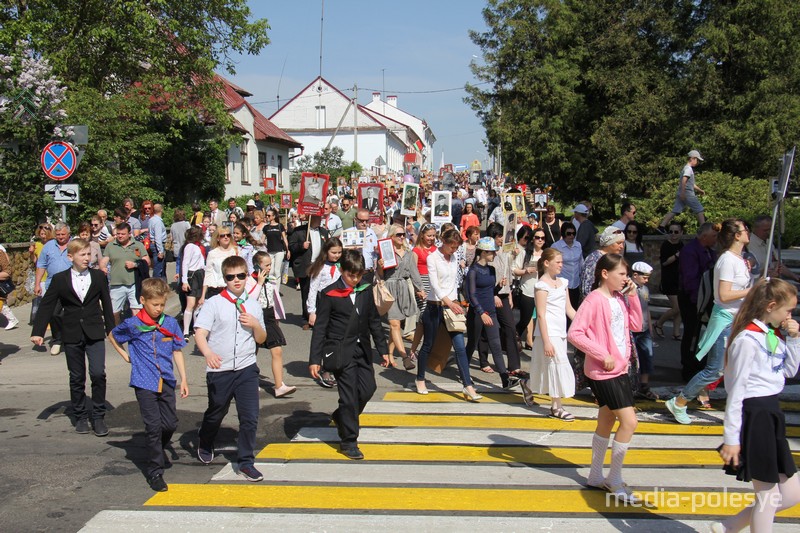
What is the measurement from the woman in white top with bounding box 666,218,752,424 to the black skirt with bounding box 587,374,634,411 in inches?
78.0

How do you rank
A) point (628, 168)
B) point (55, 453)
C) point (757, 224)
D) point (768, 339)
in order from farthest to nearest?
point (628, 168)
point (757, 224)
point (55, 453)
point (768, 339)

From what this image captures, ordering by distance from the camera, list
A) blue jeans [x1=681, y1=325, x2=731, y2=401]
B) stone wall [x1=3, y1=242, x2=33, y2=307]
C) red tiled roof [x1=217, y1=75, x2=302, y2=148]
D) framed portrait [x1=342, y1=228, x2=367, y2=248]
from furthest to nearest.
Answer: red tiled roof [x1=217, y1=75, x2=302, y2=148] < stone wall [x1=3, y1=242, x2=33, y2=307] < framed portrait [x1=342, y1=228, x2=367, y2=248] < blue jeans [x1=681, y1=325, x2=731, y2=401]

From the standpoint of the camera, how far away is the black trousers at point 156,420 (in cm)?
541

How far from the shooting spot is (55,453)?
6.23 metres

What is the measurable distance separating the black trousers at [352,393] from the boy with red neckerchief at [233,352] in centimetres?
75

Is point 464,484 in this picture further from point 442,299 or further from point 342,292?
point 442,299

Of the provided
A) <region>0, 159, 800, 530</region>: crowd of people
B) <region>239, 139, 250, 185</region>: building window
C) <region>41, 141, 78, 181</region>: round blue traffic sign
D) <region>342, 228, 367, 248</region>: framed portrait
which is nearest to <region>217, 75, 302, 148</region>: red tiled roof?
<region>239, 139, 250, 185</region>: building window

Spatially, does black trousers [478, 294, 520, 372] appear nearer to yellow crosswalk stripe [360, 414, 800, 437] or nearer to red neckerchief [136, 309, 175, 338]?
yellow crosswalk stripe [360, 414, 800, 437]

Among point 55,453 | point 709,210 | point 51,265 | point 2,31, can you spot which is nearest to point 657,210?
point 709,210

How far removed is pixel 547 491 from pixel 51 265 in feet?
27.3

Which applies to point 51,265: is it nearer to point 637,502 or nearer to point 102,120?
point 637,502

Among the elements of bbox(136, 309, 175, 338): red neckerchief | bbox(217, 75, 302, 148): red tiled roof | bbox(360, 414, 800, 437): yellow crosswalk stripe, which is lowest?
bbox(360, 414, 800, 437): yellow crosswalk stripe

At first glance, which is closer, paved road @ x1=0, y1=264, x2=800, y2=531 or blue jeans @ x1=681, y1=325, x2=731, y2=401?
paved road @ x1=0, y1=264, x2=800, y2=531

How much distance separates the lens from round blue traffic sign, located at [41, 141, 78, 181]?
493 inches
